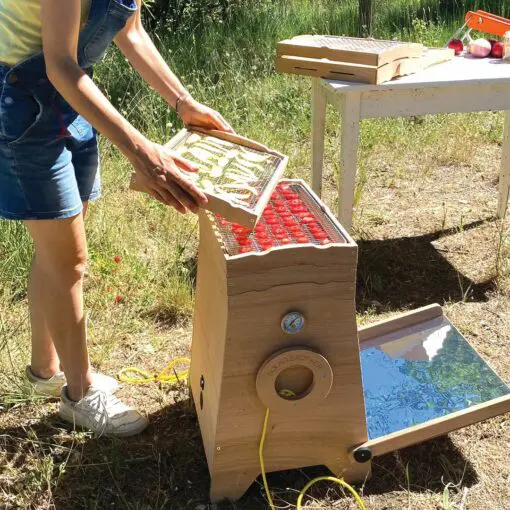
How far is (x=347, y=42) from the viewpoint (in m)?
3.61

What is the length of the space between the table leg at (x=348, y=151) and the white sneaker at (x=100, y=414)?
1401 mm

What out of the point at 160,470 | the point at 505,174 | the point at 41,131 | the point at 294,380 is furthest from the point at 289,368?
the point at 505,174

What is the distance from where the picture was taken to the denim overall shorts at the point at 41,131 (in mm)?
2049

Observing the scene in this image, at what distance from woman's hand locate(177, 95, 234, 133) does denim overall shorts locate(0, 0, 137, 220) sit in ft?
1.07

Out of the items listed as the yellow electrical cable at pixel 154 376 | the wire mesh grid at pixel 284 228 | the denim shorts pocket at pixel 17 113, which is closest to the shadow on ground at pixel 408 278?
the yellow electrical cable at pixel 154 376

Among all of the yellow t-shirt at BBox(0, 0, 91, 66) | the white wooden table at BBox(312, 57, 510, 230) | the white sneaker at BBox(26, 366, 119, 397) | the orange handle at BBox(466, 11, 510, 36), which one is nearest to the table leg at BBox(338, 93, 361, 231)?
the white wooden table at BBox(312, 57, 510, 230)

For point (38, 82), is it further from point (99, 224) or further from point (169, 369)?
point (99, 224)

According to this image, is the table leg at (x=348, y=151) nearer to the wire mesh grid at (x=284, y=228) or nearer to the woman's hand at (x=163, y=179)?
the wire mesh grid at (x=284, y=228)

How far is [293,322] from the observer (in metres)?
2.09

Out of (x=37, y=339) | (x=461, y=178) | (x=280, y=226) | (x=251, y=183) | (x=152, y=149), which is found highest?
(x=152, y=149)

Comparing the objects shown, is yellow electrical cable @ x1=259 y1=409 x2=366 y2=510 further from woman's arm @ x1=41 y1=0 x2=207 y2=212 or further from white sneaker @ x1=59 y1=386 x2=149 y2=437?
woman's arm @ x1=41 y1=0 x2=207 y2=212

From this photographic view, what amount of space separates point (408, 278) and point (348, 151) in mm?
774

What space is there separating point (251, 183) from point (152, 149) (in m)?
0.34

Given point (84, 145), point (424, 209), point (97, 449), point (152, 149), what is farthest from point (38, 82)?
point (424, 209)
